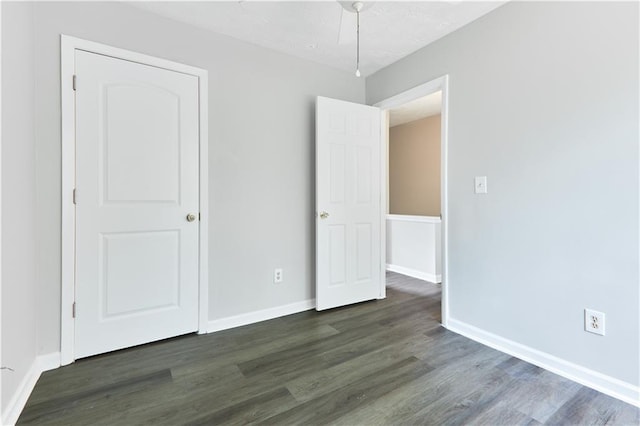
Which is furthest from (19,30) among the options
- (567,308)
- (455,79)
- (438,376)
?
(567,308)

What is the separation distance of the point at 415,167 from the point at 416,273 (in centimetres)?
227

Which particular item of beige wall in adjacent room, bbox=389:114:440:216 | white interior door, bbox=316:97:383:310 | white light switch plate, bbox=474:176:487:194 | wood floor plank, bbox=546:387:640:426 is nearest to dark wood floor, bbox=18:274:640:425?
wood floor plank, bbox=546:387:640:426

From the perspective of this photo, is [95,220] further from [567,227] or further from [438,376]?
[567,227]

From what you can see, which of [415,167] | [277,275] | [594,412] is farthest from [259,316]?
[415,167]

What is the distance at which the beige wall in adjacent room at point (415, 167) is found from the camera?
17.2 ft

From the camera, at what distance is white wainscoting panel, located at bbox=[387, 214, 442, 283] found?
391cm

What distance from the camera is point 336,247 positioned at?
2910 millimetres

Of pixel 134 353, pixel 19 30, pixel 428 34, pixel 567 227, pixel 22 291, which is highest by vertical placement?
pixel 428 34

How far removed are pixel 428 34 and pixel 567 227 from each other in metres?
1.76

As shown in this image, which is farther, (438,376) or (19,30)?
(438,376)

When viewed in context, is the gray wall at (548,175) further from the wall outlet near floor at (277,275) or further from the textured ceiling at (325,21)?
the wall outlet near floor at (277,275)

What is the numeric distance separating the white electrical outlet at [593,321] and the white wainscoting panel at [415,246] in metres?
2.12

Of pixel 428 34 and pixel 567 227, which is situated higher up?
pixel 428 34

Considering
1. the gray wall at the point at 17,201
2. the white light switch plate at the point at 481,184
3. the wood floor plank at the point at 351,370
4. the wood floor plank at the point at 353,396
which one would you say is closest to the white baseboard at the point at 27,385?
the gray wall at the point at 17,201
